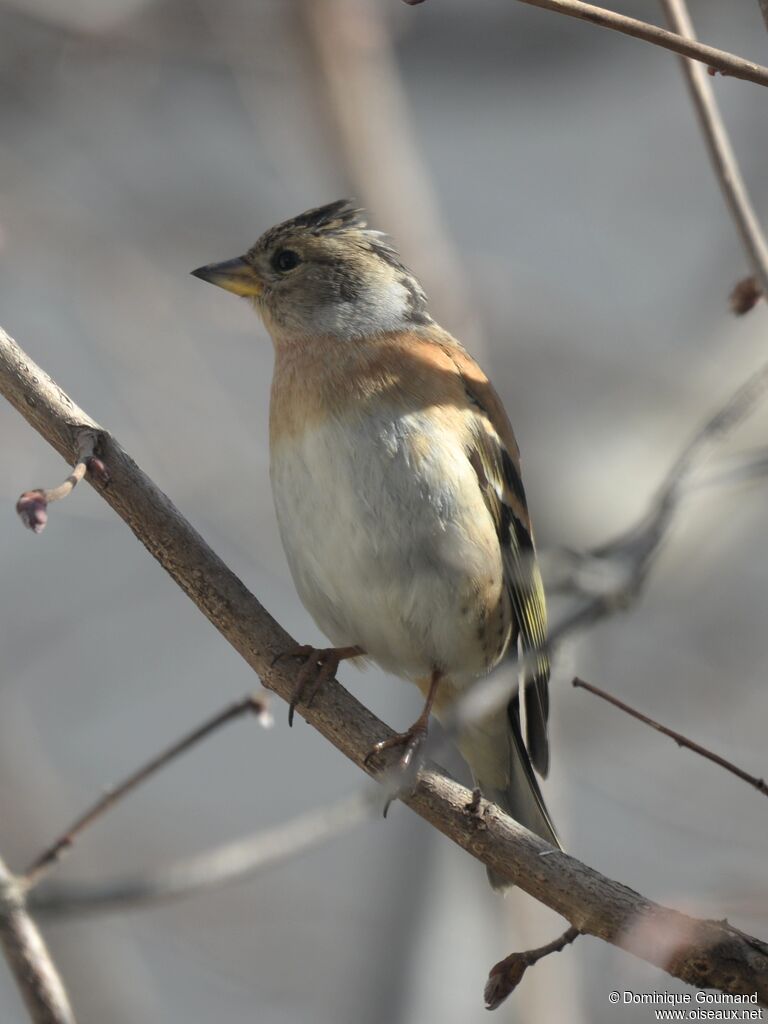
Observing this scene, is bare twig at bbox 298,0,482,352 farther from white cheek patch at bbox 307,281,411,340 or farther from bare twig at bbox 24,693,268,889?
bare twig at bbox 24,693,268,889

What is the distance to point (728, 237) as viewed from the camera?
7.12 meters

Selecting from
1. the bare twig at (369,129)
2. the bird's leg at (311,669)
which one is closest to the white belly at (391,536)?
the bird's leg at (311,669)

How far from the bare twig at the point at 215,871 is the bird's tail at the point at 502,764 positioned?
215 cm

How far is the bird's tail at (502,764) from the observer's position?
13.6ft

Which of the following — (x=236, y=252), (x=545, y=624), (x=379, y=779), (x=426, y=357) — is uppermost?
(x=236, y=252)

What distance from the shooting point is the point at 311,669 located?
335cm

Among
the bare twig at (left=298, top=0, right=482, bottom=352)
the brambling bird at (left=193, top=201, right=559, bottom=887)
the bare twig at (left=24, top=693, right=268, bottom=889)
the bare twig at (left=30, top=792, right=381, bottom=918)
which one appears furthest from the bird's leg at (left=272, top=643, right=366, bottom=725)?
the bare twig at (left=298, top=0, right=482, bottom=352)

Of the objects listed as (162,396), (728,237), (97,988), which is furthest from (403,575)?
(728,237)

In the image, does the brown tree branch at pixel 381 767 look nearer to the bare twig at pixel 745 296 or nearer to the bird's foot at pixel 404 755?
the bird's foot at pixel 404 755

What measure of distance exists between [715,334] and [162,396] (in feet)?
9.73

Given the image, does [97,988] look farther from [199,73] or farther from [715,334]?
[199,73]

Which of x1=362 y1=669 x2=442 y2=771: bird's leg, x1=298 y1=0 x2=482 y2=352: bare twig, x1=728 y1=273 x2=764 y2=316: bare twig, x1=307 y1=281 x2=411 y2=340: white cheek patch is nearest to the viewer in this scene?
x1=362 y1=669 x2=442 y2=771: bird's leg

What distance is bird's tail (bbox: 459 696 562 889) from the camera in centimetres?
413

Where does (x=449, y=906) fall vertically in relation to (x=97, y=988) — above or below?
below
